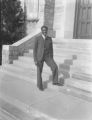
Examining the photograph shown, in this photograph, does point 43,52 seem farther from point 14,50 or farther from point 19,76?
point 14,50

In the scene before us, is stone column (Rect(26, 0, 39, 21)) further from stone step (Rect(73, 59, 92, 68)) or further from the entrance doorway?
stone step (Rect(73, 59, 92, 68))

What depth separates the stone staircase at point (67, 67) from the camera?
4914 mm

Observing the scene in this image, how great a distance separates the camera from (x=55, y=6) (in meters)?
8.65

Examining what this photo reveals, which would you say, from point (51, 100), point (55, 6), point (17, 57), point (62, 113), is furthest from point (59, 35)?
point (62, 113)

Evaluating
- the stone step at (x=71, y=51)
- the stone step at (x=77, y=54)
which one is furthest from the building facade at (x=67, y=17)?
the stone step at (x=77, y=54)

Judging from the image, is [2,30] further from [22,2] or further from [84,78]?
[84,78]

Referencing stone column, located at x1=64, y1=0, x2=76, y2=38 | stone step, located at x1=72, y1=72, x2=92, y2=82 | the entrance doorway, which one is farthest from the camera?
stone column, located at x1=64, y1=0, x2=76, y2=38

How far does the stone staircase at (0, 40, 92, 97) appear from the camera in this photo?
16.1 ft

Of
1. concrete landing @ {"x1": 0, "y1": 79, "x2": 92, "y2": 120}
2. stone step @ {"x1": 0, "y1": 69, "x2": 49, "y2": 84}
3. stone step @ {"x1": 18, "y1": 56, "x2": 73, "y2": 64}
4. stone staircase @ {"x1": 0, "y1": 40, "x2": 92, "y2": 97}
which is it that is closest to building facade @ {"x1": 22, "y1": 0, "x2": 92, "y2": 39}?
stone staircase @ {"x1": 0, "y1": 40, "x2": 92, "y2": 97}

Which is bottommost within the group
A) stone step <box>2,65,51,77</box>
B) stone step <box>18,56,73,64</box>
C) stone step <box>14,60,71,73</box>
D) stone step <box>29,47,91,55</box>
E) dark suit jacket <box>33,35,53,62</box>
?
stone step <box>2,65,51,77</box>

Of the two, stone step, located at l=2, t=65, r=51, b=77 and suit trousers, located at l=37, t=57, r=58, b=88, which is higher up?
suit trousers, located at l=37, t=57, r=58, b=88

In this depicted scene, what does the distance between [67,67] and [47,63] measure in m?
1.11

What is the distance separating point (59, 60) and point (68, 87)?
5.43ft

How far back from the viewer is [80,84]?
15.4 feet
